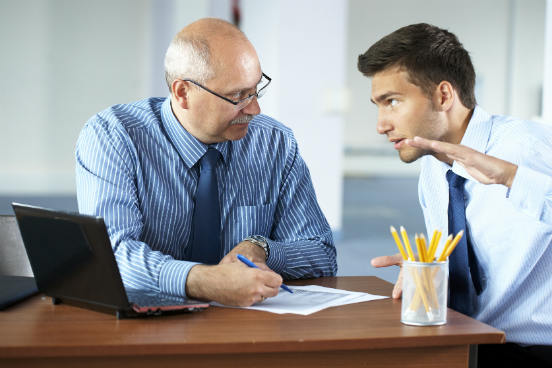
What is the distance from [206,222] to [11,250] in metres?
0.52

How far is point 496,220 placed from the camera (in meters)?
1.68

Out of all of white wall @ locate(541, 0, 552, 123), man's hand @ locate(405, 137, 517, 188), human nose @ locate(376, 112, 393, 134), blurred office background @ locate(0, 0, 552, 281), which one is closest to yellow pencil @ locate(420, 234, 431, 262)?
man's hand @ locate(405, 137, 517, 188)

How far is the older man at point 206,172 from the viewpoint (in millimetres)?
1747

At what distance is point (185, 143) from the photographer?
6.18 feet

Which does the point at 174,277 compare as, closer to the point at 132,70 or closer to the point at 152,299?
the point at 152,299

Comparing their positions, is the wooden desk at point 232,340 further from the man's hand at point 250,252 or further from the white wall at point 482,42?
the white wall at point 482,42

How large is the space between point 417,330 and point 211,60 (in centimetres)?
98

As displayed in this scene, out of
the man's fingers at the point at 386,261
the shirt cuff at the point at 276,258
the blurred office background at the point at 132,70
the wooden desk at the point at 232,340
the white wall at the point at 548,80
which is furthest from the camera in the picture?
the blurred office background at the point at 132,70

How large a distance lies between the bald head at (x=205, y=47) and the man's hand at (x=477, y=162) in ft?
2.14

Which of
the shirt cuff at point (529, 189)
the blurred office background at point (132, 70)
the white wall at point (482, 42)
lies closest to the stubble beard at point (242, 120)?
the shirt cuff at point (529, 189)

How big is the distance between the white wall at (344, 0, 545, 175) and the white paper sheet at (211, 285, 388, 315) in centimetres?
769

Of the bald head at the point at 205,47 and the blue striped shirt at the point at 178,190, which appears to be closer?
the blue striped shirt at the point at 178,190

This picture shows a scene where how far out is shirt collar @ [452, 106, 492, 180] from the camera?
1753 mm

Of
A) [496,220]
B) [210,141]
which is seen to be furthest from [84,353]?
[496,220]
